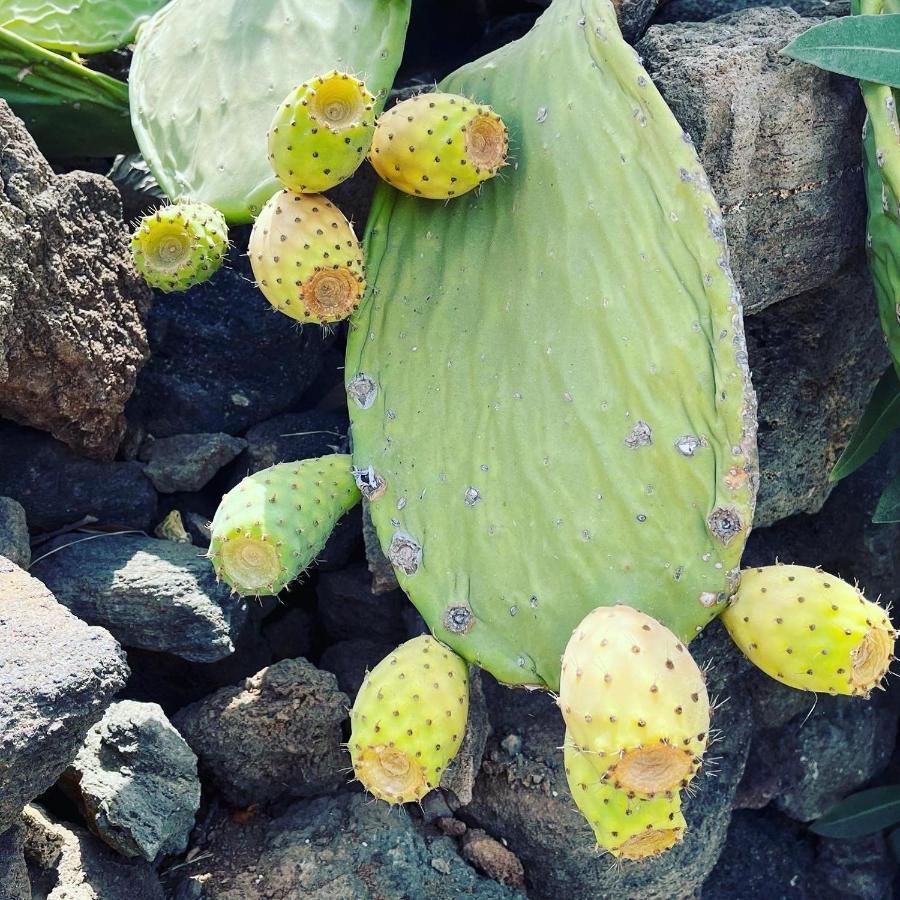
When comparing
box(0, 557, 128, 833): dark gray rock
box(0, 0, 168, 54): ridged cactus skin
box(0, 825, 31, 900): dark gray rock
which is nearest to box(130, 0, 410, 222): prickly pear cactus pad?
box(0, 0, 168, 54): ridged cactus skin

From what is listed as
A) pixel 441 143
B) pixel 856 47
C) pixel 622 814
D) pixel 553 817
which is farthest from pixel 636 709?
pixel 856 47

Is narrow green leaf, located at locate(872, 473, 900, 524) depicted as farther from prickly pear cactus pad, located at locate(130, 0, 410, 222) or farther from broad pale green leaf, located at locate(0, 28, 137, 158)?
broad pale green leaf, located at locate(0, 28, 137, 158)

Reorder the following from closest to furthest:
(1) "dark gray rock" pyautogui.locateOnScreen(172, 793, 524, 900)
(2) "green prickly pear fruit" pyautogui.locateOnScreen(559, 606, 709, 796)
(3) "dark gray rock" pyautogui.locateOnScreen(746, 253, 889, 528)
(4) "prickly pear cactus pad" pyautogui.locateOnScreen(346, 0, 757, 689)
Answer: (2) "green prickly pear fruit" pyautogui.locateOnScreen(559, 606, 709, 796), (4) "prickly pear cactus pad" pyautogui.locateOnScreen(346, 0, 757, 689), (1) "dark gray rock" pyautogui.locateOnScreen(172, 793, 524, 900), (3) "dark gray rock" pyautogui.locateOnScreen(746, 253, 889, 528)

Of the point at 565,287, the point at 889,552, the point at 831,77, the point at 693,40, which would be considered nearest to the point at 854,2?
the point at 831,77

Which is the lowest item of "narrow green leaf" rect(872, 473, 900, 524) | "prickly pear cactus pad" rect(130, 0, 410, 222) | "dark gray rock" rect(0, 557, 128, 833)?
"narrow green leaf" rect(872, 473, 900, 524)

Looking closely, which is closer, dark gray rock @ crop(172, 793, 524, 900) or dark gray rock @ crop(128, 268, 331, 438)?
dark gray rock @ crop(172, 793, 524, 900)

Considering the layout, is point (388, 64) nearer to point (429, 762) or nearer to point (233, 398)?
point (233, 398)

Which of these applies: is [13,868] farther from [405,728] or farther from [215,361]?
[215,361]
